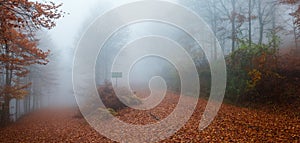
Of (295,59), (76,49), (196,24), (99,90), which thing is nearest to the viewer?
(295,59)

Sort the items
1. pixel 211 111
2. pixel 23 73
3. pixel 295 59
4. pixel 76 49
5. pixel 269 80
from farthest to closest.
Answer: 1. pixel 76 49
2. pixel 23 73
3. pixel 295 59
4. pixel 269 80
5. pixel 211 111

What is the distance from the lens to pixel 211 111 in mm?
9750

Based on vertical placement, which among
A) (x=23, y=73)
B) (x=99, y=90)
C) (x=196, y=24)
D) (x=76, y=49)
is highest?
(x=196, y=24)

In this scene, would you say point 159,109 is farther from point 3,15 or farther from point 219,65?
point 3,15

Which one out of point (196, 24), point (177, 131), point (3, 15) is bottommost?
point (177, 131)

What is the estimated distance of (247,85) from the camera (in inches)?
451

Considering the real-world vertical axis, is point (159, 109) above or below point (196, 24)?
below

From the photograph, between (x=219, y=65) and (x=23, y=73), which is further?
(x=219, y=65)

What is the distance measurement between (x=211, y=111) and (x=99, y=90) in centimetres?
847

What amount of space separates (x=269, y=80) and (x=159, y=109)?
6.28 meters

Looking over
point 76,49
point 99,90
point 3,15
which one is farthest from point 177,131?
point 76,49

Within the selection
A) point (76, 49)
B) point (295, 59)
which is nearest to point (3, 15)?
point (295, 59)

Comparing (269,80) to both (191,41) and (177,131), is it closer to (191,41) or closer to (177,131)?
(177,131)

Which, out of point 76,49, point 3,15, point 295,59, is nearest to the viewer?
point 3,15
